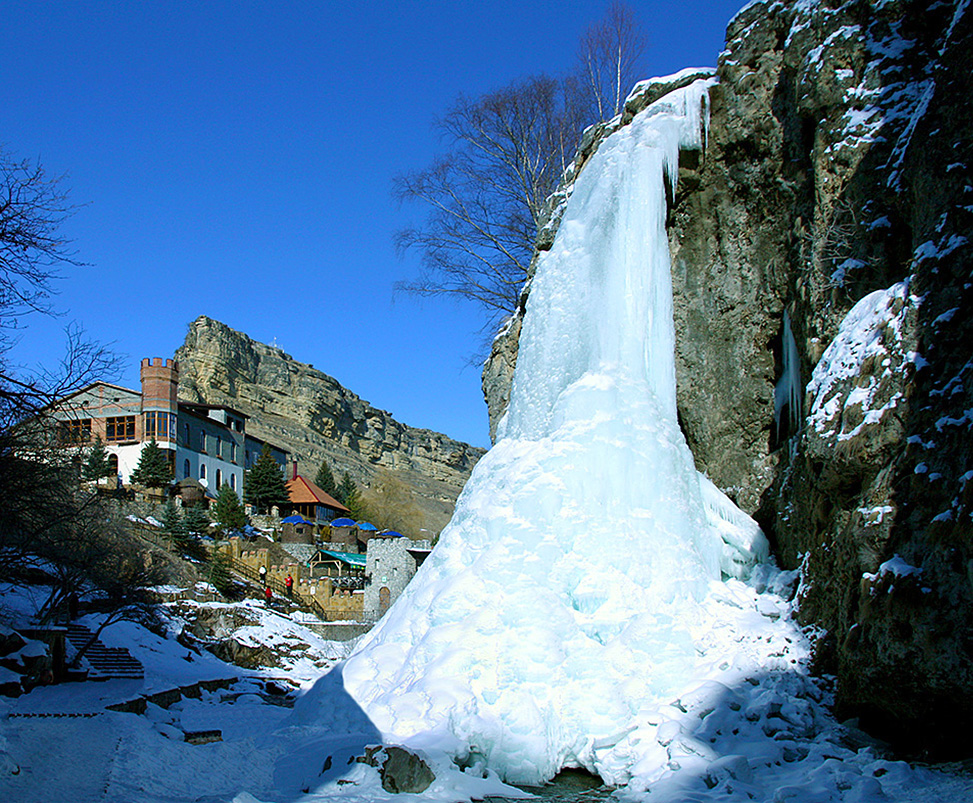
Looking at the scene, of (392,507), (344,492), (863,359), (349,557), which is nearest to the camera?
(863,359)

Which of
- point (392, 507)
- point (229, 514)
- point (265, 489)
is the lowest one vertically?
point (229, 514)

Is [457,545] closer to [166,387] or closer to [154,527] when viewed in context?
[154,527]

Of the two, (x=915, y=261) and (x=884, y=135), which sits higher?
(x=884, y=135)

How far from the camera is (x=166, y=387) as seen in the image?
4131 cm

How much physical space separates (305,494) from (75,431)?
3963 centimetres

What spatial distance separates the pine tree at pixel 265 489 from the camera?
44688 millimetres

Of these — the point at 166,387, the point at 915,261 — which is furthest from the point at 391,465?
the point at 915,261

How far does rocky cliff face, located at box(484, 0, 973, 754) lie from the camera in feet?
22.2

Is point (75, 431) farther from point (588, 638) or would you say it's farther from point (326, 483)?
point (326, 483)

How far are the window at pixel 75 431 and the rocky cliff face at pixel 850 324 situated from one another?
24.8ft

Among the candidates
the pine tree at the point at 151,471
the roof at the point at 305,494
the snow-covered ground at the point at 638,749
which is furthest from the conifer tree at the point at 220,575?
the roof at the point at 305,494

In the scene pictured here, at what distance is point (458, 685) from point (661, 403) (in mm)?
5005

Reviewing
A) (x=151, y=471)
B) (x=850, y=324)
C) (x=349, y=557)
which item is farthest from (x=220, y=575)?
(x=850, y=324)

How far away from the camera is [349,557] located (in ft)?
125
